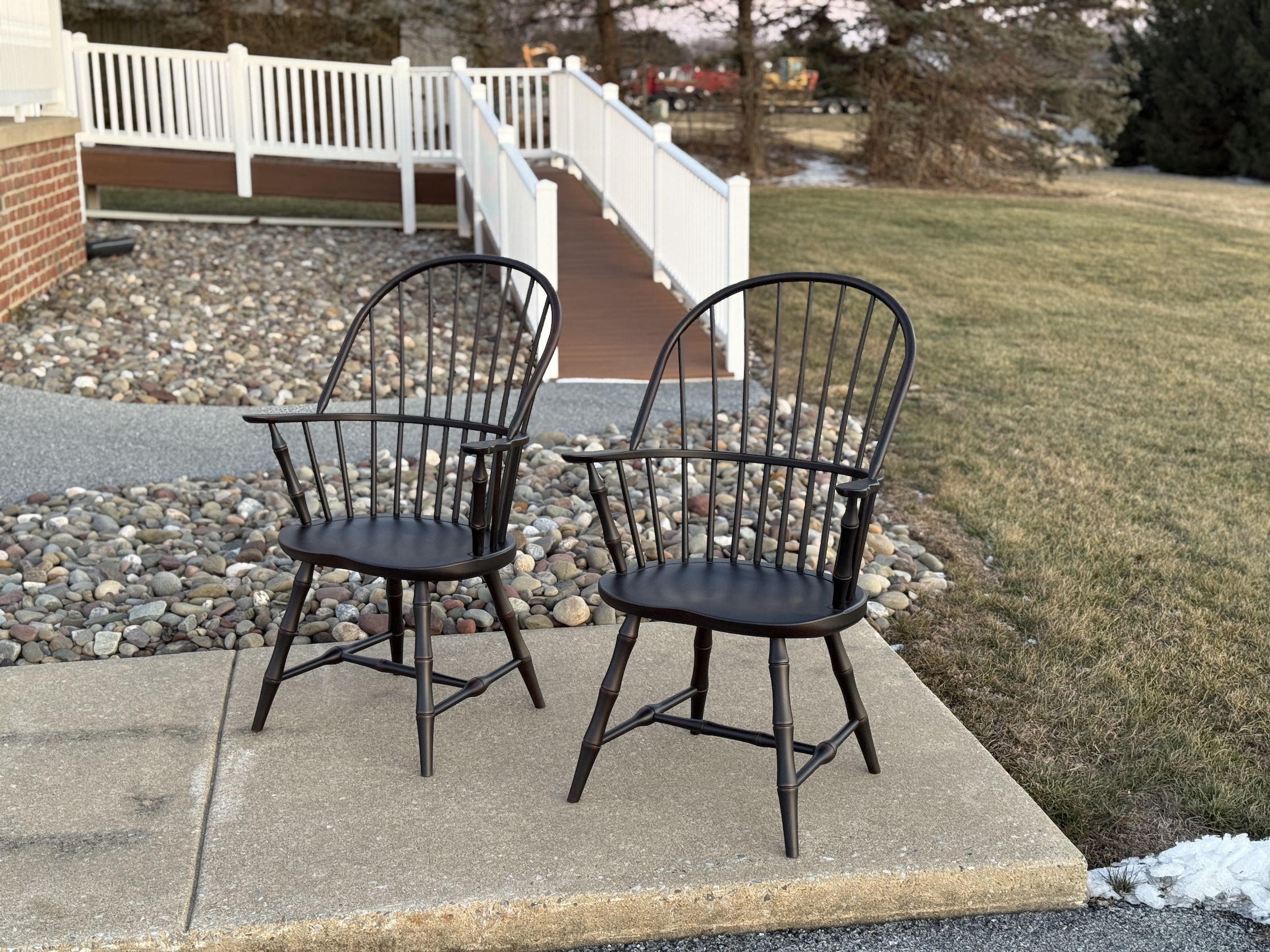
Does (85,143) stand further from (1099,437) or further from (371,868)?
(371,868)

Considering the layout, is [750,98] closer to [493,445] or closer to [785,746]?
[493,445]

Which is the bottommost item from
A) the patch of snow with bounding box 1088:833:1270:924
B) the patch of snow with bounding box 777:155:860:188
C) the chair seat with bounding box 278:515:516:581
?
the patch of snow with bounding box 1088:833:1270:924

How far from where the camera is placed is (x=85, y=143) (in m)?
10.1

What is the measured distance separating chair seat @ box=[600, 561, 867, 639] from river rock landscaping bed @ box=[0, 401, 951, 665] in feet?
3.18

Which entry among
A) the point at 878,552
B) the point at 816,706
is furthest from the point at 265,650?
the point at 878,552

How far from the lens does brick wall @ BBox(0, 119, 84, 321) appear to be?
695cm

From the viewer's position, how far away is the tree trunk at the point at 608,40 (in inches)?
652

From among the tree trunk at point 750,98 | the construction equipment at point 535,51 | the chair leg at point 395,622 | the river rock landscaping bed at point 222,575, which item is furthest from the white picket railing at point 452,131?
the construction equipment at point 535,51

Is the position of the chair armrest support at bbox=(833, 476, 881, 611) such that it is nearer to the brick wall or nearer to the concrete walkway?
the concrete walkway

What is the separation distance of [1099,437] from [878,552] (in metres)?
2.03

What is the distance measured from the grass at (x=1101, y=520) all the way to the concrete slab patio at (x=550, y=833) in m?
0.31

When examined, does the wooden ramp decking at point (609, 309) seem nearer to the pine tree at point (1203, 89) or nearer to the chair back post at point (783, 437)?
the chair back post at point (783, 437)

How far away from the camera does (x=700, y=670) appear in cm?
277

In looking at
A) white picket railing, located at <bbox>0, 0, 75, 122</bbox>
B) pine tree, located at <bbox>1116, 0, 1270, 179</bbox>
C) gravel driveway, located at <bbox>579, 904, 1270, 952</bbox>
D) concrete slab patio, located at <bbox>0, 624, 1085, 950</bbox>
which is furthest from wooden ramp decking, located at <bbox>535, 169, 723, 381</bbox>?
pine tree, located at <bbox>1116, 0, 1270, 179</bbox>
